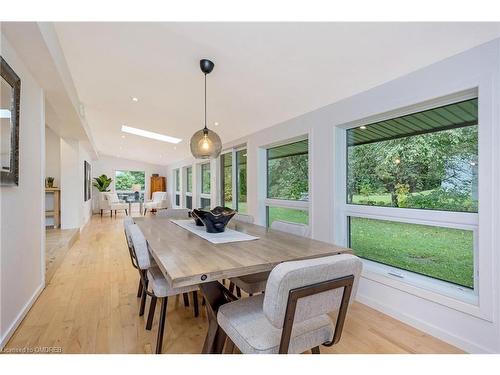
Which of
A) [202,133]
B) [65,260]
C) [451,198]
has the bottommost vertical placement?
[65,260]

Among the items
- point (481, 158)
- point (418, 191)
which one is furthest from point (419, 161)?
point (481, 158)

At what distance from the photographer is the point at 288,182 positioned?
3.69 m

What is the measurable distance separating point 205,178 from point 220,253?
554cm

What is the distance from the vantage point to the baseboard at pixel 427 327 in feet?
5.51

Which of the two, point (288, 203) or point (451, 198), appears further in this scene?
point (288, 203)

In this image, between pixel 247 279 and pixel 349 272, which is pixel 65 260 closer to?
pixel 247 279

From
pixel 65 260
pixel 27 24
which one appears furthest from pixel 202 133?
pixel 65 260

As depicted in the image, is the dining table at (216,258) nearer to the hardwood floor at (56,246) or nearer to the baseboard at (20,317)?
the baseboard at (20,317)

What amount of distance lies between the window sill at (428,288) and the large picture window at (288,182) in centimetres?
111

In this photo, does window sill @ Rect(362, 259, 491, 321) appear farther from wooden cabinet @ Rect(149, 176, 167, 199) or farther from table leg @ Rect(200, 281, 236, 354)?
wooden cabinet @ Rect(149, 176, 167, 199)

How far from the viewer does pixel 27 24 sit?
154 centimetres

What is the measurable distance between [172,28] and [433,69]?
1990mm

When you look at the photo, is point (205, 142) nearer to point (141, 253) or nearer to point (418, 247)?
point (141, 253)
